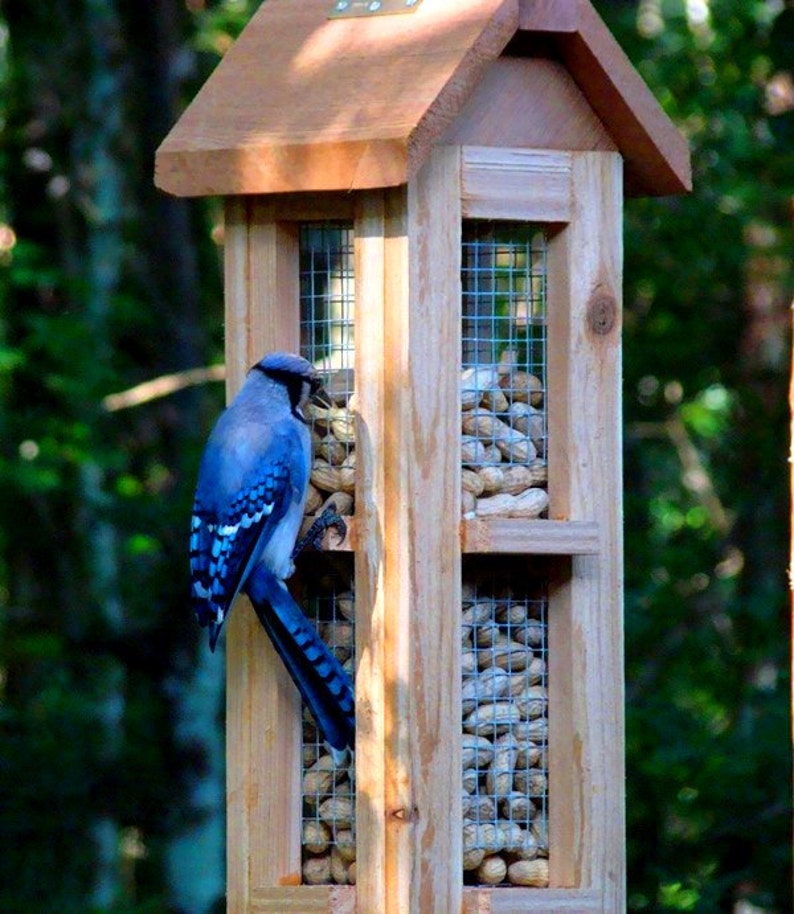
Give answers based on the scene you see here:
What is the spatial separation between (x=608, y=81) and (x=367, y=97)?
0.54 m

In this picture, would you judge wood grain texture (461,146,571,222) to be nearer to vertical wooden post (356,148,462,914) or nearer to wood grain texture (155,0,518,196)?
vertical wooden post (356,148,462,914)

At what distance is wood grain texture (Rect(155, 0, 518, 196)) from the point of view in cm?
432

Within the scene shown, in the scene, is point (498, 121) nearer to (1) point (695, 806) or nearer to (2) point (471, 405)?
(2) point (471, 405)

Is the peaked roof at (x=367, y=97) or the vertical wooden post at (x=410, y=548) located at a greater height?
the peaked roof at (x=367, y=97)

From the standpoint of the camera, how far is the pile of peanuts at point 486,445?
461 centimetres

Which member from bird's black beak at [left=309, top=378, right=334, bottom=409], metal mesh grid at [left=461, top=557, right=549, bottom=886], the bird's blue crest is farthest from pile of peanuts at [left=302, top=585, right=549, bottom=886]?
the bird's blue crest

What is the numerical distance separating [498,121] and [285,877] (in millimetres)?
1717

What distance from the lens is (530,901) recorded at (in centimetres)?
452

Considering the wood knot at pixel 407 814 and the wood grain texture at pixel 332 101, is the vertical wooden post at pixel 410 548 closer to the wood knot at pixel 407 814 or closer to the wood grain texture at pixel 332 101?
the wood knot at pixel 407 814

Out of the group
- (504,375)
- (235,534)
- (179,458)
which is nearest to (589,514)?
(504,375)

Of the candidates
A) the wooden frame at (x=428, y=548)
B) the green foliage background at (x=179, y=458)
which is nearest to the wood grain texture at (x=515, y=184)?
the wooden frame at (x=428, y=548)

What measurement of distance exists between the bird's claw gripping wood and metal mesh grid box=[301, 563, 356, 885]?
205mm

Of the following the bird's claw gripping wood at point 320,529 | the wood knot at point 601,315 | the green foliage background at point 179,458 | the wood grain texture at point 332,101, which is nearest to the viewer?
the wood grain texture at point 332,101

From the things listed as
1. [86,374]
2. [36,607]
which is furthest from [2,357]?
[36,607]
